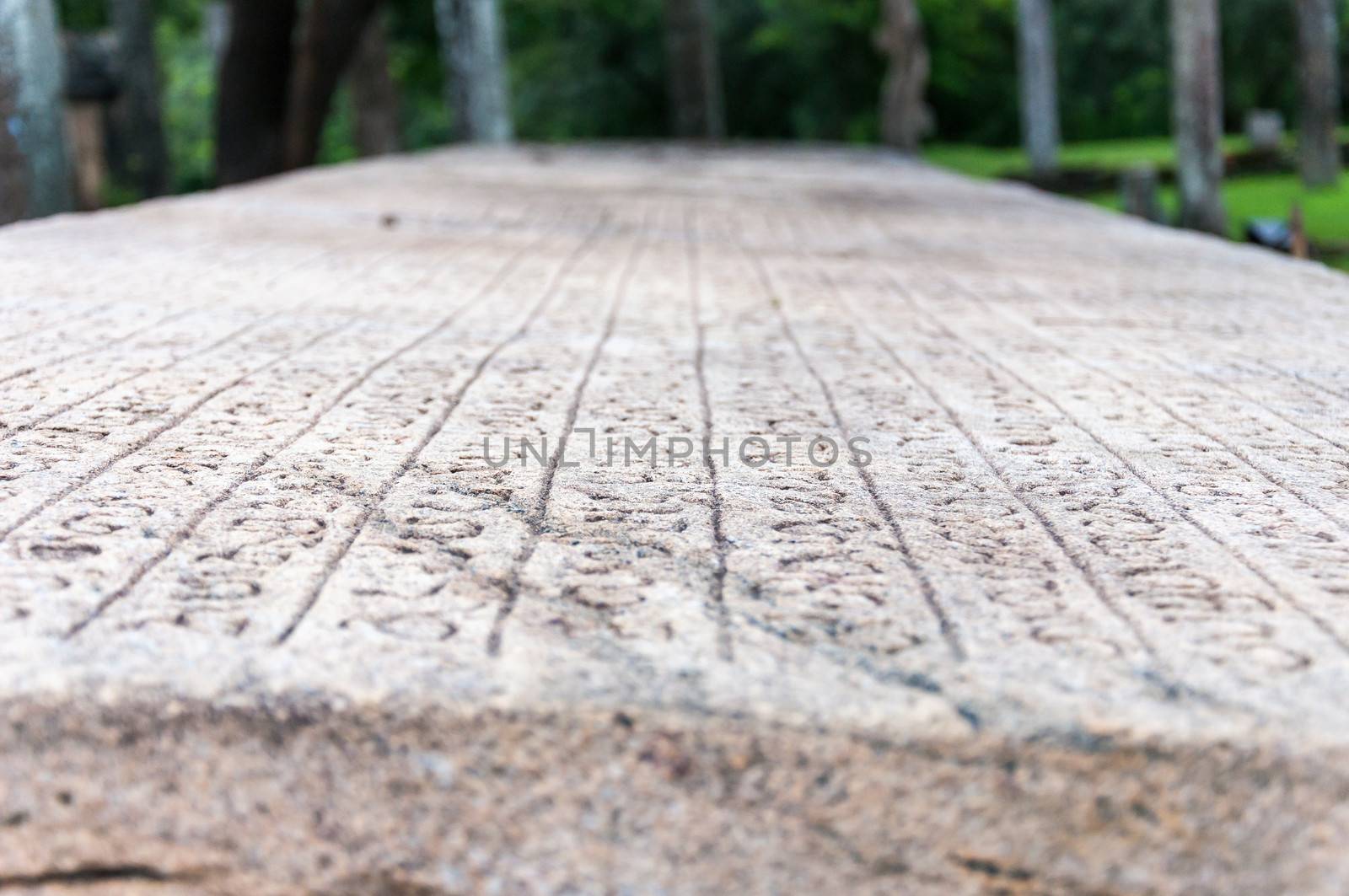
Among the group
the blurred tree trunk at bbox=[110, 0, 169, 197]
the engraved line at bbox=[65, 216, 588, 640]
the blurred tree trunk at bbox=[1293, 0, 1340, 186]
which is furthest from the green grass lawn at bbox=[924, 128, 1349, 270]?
the blurred tree trunk at bbox=[110, 0, 169, 197]

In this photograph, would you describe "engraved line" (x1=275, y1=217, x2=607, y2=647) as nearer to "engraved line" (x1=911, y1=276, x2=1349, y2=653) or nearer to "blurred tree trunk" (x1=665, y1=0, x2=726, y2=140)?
"engraved line" (x1=911, y1=276, x2=1349, y2=653)

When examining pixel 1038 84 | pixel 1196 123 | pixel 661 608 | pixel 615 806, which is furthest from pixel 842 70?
pixel 615 806

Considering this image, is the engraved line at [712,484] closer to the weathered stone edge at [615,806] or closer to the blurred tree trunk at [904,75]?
the weathered stone edge at [615,806]

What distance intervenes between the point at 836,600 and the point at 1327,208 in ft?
36.9

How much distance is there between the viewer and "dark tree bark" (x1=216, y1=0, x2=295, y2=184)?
361 inches

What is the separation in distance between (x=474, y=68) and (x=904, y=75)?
422 cm

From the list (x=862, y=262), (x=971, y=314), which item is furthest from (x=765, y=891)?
(x=862, y=262)

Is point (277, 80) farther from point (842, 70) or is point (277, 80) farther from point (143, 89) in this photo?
point (842, 70)

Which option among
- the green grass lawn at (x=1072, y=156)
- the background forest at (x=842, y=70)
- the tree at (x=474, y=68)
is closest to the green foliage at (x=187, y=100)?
the background forest at (x=842, y=70)

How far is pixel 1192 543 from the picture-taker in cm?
157

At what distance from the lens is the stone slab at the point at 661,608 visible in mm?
1093

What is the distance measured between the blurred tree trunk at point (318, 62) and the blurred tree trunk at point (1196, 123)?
507 centimetres

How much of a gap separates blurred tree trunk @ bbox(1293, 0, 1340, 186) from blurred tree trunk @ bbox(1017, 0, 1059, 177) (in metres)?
2.64

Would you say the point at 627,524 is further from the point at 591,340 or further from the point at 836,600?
the point at 591,340
